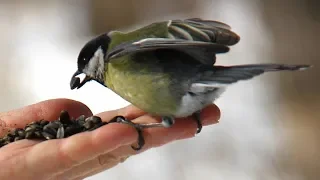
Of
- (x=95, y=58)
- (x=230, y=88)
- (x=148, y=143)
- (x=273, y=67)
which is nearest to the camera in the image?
(x=273, y=67)

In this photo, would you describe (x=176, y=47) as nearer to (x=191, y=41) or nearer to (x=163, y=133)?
(x=191, y=41)

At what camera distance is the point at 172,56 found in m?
0.85

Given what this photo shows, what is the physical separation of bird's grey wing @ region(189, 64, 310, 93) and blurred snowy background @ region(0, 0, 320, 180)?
81cm

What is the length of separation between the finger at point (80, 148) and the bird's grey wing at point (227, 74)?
139 mm

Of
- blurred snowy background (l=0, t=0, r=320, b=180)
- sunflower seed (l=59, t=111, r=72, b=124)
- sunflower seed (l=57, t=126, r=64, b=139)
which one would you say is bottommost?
blurred snowy background (l=0, t=0, r=320, b=180)

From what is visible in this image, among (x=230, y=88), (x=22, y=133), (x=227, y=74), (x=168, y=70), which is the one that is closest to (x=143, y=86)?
(x=168, y=70)

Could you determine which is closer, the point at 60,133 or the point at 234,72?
the point at 234,72

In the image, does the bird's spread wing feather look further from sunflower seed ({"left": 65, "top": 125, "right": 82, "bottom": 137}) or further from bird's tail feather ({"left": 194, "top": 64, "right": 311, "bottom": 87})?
sunflower seed ({"left": 65, "top": 125, "right": 82, "bottom": 137})

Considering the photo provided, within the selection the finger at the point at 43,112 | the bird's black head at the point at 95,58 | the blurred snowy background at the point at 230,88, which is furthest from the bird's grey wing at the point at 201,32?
the blurred snowy background at the point at 230,88

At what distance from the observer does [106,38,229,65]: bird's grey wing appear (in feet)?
2.43

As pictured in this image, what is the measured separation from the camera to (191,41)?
2.46ft

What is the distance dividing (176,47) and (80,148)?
197mm

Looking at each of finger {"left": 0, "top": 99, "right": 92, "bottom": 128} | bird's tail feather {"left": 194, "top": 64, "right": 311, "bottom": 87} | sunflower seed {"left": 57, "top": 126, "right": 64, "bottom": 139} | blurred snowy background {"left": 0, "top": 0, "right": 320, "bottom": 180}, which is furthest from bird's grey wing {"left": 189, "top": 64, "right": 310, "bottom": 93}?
blurred snowy background {"left": 0, "top": 0, "right": 320, "bottom": 180}

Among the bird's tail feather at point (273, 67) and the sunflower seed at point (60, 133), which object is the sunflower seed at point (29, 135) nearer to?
the sunflower seed at point (60, 133)
